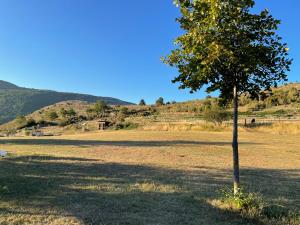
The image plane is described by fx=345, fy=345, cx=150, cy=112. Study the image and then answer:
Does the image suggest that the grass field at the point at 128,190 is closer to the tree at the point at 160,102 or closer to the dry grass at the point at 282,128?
the dry grass at the point at 282,128

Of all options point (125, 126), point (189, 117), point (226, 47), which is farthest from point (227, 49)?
point (189, 117)

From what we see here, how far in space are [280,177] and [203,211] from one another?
287 inches

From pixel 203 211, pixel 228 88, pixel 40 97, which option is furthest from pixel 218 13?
pixel 40 97

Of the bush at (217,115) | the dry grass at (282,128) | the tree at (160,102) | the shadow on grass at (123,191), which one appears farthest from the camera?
the tree at (160,102)

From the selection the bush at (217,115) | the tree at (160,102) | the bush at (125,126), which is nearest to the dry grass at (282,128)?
the bush at (217,115)

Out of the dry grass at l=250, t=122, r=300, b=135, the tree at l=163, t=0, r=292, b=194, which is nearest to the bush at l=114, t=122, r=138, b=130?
the dry grass at l=250, t=122, r=300, b=135

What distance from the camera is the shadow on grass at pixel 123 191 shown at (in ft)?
25.6

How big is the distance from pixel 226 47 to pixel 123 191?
5191 millimetres

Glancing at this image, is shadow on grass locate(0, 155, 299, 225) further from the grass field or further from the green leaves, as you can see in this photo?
the green leaves

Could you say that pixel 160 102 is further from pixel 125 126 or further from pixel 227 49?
pixel 227 49

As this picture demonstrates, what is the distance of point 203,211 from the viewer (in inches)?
331

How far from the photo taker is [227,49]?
8.02m

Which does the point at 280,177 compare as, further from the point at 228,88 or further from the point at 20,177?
the point at 20,177

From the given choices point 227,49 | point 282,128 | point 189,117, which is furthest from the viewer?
point 189,117
